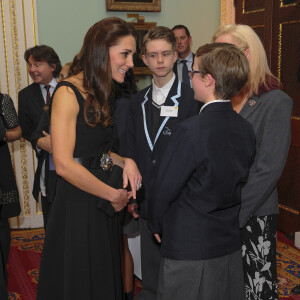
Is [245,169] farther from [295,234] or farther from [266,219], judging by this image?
[295,234]

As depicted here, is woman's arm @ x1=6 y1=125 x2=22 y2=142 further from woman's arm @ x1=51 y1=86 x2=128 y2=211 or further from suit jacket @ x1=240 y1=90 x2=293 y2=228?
suit jacket @ x1=240 y1=90 x2=293 y2=228

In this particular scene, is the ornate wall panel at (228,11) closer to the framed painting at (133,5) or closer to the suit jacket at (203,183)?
the framed painting at (133,5)

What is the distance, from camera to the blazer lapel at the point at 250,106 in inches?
77.7

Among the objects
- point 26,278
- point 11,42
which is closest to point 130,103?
point 26,278

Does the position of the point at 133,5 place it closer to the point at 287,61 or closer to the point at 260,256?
the point at 287,61

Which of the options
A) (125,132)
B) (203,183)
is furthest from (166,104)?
(203,183)

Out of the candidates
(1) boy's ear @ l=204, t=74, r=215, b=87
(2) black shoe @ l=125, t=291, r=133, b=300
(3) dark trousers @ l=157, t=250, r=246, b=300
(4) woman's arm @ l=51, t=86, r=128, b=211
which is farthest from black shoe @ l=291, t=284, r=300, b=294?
(1) boy's ear @ l=204, t=74, r=215, b=87

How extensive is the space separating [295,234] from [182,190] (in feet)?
9.12

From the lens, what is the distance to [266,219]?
6.56 ft

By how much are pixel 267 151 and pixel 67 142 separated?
0.91 metres

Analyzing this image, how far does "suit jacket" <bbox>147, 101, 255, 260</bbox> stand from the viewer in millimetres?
1591

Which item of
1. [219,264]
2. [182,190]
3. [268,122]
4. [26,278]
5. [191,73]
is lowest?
[26,278]

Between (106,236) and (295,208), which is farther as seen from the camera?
(295,208)

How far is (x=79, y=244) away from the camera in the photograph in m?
1.91
